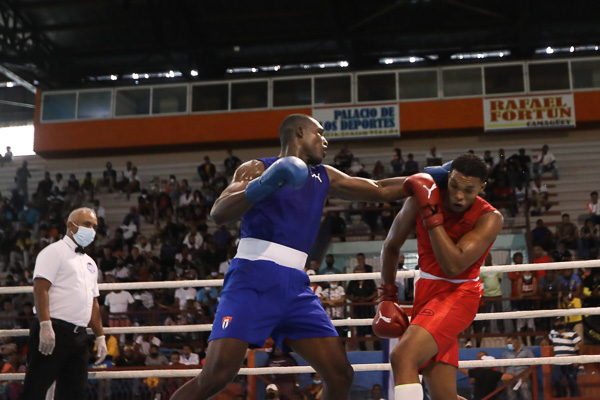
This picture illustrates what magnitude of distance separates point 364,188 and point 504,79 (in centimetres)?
1613

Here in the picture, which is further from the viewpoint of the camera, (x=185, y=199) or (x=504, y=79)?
(x=504, y=79)

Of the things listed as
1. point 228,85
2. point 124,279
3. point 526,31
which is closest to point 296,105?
point 228,85

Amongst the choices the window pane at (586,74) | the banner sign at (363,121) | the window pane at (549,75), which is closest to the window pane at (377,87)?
the banner sign at (363,121)

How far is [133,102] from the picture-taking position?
20.1 metres

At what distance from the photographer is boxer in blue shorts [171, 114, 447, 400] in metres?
3.13

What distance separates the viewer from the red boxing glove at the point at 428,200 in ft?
10.5

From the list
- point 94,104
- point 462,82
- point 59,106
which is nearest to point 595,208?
point 462,82

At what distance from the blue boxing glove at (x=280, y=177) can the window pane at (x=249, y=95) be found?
16637 millimetres

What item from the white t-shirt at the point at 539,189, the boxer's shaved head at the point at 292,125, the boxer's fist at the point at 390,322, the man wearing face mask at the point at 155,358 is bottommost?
the man wearing face mask at the point at 155,358

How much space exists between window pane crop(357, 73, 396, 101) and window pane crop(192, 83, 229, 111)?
13.2ft

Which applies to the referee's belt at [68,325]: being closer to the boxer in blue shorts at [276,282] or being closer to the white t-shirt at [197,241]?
the boxer in blue shorts at [276,282]

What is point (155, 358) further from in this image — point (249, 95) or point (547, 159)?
point (249, 95)

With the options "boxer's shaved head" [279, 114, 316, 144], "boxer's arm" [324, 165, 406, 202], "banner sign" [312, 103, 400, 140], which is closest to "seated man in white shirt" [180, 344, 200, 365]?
"boxer's arm" [324, 165, 406, 202]

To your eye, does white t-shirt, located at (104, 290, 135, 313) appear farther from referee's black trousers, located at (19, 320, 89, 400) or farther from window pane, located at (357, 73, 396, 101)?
window pane, located at (357, 73, 396, 101)
